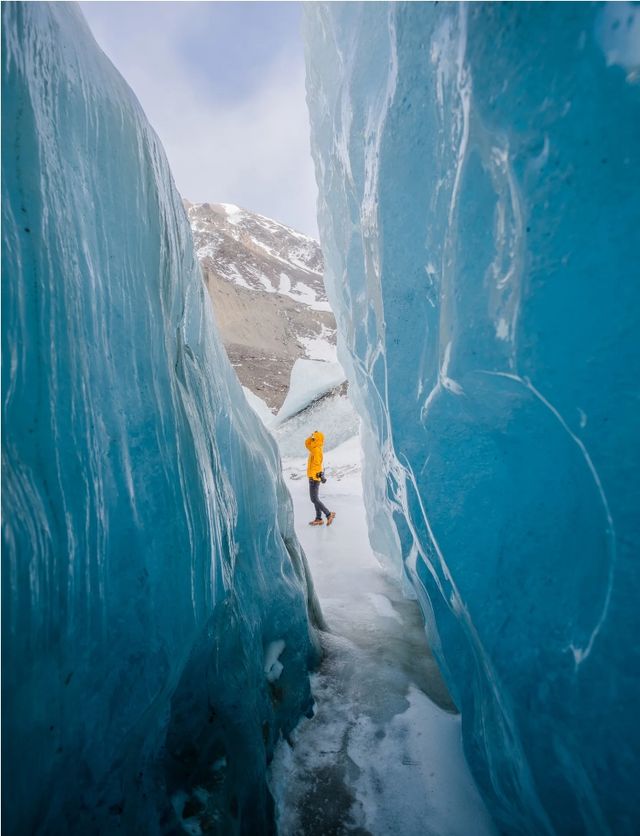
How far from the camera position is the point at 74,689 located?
1.15 m

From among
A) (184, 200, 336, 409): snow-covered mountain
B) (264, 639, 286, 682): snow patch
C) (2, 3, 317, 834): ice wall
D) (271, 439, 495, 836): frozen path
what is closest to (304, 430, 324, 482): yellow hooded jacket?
(271, 439, 495, 836): frozen path

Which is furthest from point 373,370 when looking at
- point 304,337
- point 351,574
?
Answer: point 304,337

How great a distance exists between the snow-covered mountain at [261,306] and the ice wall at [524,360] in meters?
16.9

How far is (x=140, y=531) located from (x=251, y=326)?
84.6 feet

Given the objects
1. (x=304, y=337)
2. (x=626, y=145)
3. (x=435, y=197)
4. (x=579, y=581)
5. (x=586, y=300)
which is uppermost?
(x=304, y=337)

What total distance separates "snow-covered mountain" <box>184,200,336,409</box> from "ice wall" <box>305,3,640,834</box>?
665 inches

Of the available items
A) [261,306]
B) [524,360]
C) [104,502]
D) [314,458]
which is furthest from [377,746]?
[261,306]

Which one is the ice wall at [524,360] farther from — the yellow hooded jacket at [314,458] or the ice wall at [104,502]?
the yellow hooded jacket at [314,458]

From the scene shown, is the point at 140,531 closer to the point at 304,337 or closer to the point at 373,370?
the point at 373,370

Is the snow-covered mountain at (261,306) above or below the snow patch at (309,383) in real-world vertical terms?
above

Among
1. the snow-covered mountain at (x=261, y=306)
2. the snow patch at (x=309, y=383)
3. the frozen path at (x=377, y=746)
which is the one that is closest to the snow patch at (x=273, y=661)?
the frozen path at (x=377, y=746)

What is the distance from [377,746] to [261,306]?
27.6 metres

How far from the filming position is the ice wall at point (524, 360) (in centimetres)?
111

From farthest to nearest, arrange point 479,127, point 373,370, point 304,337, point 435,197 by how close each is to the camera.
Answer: point 304,337, point 373,370, point 435,197, point 479,127
